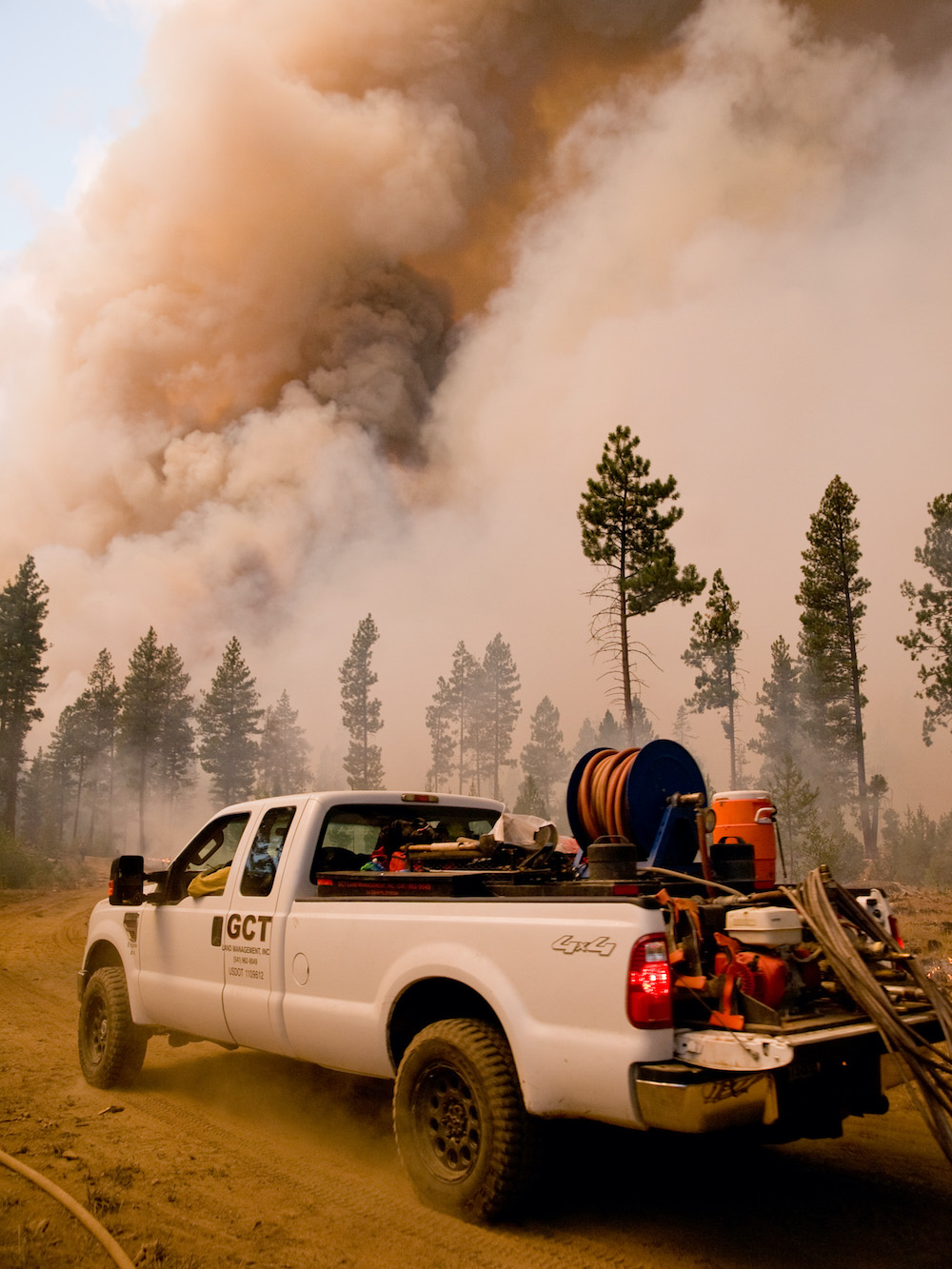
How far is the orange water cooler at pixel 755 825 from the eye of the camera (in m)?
5.88

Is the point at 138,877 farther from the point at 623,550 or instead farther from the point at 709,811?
the point at 623,550

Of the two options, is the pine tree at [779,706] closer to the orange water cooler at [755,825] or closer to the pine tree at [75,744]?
the orange water cooler at [755,825]

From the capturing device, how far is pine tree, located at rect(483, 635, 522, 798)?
70.4 m

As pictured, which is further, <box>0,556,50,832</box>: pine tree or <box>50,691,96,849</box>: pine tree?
<box>50,691,96,849</box>: pine tree

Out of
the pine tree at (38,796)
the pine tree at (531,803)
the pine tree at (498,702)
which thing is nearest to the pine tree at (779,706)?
the pine tree at (531,803)

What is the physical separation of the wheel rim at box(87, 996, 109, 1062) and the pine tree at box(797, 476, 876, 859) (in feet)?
100

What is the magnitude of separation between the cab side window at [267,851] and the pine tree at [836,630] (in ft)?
99.5

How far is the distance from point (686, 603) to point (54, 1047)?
21.8m

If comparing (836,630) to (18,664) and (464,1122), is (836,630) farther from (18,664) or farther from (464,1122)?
(18,664)

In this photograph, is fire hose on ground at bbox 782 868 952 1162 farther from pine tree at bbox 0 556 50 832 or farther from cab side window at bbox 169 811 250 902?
pine tree at bbox 0 556 50 832

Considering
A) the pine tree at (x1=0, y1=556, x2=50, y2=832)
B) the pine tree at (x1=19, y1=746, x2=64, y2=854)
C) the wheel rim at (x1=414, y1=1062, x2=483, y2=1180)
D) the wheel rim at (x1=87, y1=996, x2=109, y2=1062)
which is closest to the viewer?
the wheel rim at (x1=414, y1=1062, x2=483, y2=1180)

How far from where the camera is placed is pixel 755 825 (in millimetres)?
5898

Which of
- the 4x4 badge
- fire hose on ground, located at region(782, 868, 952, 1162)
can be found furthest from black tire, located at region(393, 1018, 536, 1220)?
fire hose on ground, located at region(782, 868, 952, 1162)

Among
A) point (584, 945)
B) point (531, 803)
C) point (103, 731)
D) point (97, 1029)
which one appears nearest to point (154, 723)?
point (103, 731)
